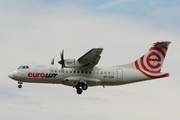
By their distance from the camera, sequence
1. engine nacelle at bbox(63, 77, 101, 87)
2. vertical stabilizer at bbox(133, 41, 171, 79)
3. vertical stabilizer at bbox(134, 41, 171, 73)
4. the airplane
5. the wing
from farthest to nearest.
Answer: vertical stabilizer at bbox(134, 41, 171, 73) < vertical stabilizer at bbox(133, 41, 171, 79) < engine nacelle at bbox(63, 77, 101, 87) < the airplane < the wing

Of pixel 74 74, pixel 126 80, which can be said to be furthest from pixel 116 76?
pixel 74 74

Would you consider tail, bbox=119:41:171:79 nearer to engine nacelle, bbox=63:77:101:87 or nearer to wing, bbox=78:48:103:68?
engine nacelle, bbox=63:77:101:87

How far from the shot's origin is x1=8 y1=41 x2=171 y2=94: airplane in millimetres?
44312

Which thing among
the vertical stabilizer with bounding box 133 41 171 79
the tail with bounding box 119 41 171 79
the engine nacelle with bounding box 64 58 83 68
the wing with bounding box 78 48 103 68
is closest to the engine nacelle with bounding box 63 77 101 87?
the engine nacelle with bounding box 64 58 83 68

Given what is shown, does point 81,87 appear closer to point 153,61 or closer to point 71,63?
point 71,63

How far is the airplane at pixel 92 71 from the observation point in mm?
44312

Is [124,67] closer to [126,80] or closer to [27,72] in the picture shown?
[126,80]

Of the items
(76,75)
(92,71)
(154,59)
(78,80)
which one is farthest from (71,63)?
(154,59)

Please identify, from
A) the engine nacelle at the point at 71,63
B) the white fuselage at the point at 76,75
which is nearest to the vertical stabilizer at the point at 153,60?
the white fuselage at the point at 76,75

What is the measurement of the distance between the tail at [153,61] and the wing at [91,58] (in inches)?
154

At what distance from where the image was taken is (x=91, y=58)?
145ft

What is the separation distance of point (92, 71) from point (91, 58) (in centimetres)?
186

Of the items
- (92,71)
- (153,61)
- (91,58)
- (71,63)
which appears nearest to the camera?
(91,58)

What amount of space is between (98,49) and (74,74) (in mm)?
4087
